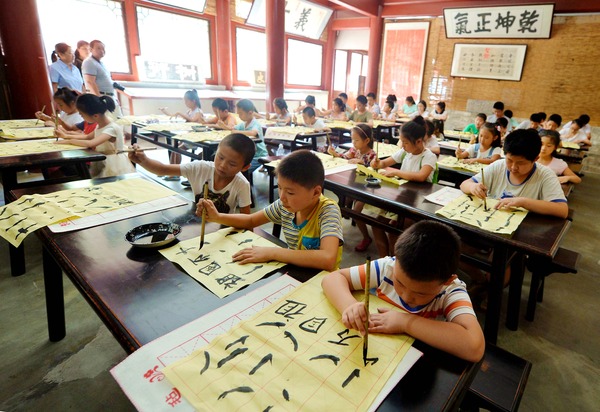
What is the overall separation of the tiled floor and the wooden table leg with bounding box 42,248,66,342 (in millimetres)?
62

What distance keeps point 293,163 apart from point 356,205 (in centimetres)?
203

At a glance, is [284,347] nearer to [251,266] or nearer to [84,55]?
[251,266]

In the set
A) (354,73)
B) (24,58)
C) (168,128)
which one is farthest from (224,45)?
(168,128)

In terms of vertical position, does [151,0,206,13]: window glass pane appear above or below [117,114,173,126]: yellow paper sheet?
above

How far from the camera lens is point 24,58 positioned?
14.9ft

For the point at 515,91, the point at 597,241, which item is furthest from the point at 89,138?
the point at 515,91

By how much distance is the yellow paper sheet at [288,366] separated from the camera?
65 cm

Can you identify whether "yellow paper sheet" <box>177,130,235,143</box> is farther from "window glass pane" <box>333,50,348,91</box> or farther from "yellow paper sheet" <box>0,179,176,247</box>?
"window glass pane" <box>333,50,348,91</box>

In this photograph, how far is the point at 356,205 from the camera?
3.25 metres

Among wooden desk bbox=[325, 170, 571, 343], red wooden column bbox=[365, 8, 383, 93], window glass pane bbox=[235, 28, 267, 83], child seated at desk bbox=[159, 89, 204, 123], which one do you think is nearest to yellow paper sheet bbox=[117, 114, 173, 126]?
child seated at desk bbox=[159, 89, 204, 123]

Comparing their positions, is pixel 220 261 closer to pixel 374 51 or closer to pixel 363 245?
pixel 363 245

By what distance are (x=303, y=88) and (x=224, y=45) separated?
3267 mm

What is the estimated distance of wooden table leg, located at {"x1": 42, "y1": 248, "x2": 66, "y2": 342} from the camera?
5.68ft

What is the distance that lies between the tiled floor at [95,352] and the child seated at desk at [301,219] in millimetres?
967
